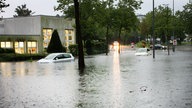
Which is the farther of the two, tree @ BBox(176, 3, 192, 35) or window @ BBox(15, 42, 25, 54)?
tree @ BBox(176, 3, 192, 35)

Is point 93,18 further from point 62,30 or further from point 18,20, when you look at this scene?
point 18,20

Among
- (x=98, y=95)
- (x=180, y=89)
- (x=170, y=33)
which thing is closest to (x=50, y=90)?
(x=98, y=95)

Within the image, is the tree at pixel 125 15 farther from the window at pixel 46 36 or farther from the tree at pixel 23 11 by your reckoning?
the tree at pixel 23 11

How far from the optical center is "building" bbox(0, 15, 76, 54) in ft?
226

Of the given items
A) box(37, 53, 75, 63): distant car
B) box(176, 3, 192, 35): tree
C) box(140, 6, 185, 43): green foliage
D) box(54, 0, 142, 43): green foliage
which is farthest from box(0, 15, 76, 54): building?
box(176, 3, 192, 35): tree

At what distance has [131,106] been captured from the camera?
12469mm

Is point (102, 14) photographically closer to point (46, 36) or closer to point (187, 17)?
point (46, 36)

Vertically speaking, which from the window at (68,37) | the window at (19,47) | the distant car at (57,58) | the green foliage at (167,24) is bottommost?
the distant car at (57,58)

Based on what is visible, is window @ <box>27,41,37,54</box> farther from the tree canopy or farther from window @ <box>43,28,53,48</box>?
the tree canopy

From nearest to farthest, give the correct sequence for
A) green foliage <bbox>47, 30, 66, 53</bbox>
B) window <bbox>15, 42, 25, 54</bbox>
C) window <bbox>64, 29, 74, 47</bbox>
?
green foliage <bbox>47, 30, 66, 53</bbox> < window <bbox>15, 42, 25, 54</bbox> < window <bbox>64, 29, 74, 47</bbox>

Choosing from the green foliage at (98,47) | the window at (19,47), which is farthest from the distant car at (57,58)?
the green foliage at (98,47)

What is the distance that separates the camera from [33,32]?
250 feet

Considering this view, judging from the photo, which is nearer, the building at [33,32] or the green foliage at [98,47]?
the building at [33,32]

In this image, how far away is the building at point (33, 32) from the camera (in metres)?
68.9
